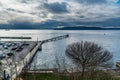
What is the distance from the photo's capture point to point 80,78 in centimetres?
2817

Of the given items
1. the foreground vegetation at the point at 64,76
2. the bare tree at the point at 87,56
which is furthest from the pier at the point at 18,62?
the bare tree at the point at 87,56

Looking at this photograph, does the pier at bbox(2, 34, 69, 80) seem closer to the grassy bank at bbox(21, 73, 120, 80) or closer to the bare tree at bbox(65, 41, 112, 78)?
the grassy bank at bbox(21, 73, 120, 80)

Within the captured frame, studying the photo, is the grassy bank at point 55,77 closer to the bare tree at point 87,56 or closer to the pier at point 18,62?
the pier at point 18,62

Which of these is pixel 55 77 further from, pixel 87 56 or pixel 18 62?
pixel 18 62

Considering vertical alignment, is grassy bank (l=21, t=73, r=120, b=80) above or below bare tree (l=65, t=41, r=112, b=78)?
below

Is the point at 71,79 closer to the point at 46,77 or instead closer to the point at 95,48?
the point at 46,77

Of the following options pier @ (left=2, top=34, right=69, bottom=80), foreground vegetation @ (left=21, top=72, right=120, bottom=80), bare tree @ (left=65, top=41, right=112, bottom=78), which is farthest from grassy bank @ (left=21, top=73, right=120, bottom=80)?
bare tree @ (left=65, top=41, right=112, bottom=78)

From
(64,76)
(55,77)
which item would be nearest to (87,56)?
(64,76)

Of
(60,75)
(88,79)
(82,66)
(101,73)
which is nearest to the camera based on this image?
(88,79)

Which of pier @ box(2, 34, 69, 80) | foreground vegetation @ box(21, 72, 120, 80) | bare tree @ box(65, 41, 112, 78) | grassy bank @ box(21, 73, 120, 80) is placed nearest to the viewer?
foreground vegetation @ box(21, 72, 120, 80)

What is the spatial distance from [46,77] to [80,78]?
5174 mm

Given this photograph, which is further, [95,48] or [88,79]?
[95,48]

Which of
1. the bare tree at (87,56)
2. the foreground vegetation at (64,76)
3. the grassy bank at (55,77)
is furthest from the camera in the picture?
the bare tree at (87,56)

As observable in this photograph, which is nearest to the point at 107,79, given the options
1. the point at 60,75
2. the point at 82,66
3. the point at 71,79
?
the point at 71,79
